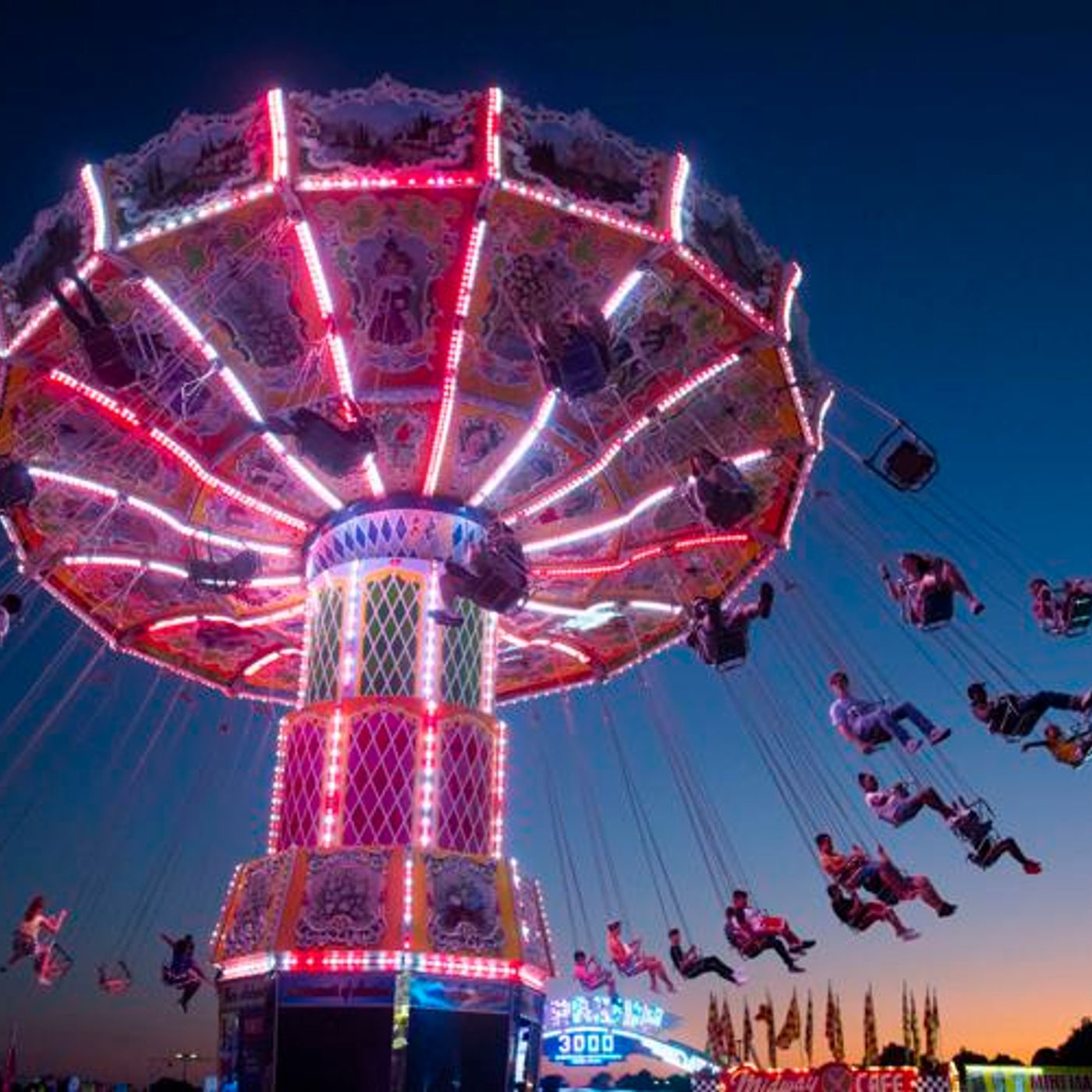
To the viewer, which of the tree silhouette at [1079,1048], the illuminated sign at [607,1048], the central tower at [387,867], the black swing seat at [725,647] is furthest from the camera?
the tree silhouette at [1079,1048]

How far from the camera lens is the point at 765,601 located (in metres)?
13.4

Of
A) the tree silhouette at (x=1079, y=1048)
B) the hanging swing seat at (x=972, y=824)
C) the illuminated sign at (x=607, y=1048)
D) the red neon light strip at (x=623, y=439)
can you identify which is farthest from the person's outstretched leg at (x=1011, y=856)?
the tree silhouette at (x=1079, y=1048)

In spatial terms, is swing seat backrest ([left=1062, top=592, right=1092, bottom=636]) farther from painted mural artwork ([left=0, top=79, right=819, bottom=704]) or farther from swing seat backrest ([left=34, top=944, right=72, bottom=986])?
swing seat backrest ([left=34, top=944, right=72, bottom=986])

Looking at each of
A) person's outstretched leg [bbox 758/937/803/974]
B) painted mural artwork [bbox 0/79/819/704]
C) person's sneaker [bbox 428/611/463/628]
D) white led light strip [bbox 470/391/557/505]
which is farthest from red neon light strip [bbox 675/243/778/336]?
person's outstretched leg [bbox 758/937/803/974]

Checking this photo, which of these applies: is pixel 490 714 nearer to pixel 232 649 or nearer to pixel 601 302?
pixel 601 302

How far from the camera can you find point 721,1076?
20062 millimetres

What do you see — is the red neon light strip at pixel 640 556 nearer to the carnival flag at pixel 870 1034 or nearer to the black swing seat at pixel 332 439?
the black swing seat at pixel 332 439

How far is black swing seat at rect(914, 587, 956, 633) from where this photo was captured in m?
12.6

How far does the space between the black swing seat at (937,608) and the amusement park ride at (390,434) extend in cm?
248

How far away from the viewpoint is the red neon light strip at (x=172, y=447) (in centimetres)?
1391

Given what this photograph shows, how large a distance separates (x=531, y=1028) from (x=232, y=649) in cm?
834

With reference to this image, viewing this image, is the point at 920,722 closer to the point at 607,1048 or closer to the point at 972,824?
the point at 972,824

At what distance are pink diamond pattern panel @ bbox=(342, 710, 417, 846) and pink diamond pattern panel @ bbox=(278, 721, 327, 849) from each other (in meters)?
0.41

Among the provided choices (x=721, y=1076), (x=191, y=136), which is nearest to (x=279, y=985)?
(x=191, y=136)
